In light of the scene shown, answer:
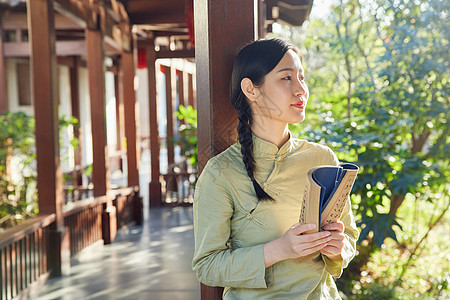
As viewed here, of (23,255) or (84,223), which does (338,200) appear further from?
(84,223)

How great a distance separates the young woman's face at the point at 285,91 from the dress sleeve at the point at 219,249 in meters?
0.23

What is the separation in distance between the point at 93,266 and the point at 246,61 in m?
4.82

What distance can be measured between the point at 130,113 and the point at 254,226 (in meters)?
7.24

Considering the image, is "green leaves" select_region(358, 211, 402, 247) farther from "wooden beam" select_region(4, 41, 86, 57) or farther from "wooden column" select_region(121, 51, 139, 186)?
"wooden beam" select_region(4, 41, 86, 57)

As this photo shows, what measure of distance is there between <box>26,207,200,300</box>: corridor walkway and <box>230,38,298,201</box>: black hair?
11.6 ft

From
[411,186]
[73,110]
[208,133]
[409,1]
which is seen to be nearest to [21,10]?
[73,110]

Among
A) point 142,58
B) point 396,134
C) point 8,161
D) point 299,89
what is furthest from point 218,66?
point 142,58

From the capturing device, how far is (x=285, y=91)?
1.35 m

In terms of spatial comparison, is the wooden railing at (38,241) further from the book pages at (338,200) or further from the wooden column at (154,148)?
the book pages at (338,200)

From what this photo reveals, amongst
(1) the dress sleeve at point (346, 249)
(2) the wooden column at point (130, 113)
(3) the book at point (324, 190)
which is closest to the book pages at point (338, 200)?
(3) the book at point (324, 190)

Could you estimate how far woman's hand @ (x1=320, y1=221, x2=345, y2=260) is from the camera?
1.22 metres

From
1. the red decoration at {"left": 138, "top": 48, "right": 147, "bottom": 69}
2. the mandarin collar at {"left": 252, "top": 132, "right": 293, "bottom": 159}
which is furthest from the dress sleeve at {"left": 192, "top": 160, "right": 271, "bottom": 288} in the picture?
the red decoration at {"left": 138, "top": 48, "right": 147, "bottom": 69}

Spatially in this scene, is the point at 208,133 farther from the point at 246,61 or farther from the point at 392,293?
the point at 392,293

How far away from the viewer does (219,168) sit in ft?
4.37
